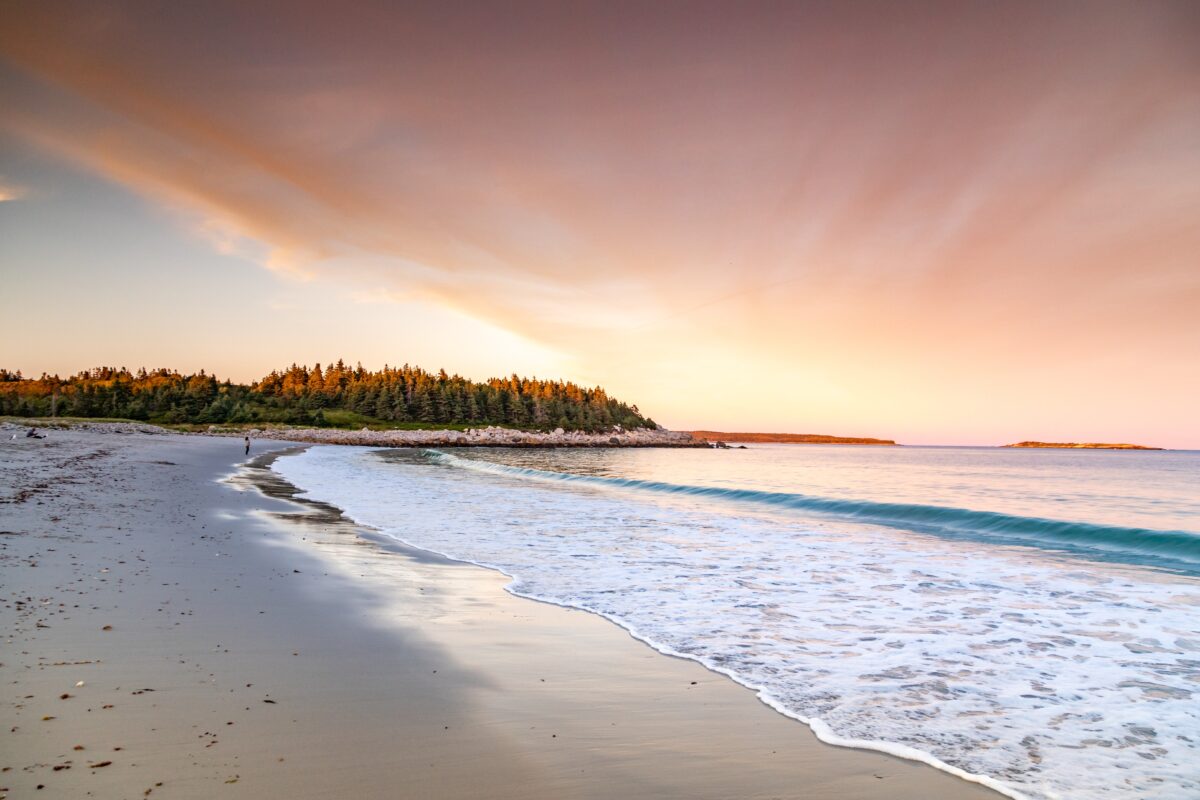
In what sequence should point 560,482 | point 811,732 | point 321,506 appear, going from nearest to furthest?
point 811,732, point 321,506, point 560,482

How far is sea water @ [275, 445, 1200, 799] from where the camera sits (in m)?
4.17

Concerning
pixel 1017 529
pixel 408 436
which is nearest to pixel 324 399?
pixel 408 436

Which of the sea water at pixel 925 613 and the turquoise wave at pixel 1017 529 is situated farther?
the turquoise wave at pixel 1017 529

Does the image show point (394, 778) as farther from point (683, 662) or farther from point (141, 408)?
point (141, 408)

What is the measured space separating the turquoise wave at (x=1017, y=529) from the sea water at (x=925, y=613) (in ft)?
0.33

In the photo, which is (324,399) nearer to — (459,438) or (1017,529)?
(459,438)

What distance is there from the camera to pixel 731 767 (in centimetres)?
357

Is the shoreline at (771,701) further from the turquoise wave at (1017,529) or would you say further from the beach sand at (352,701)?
the turquoise wave at (1017,529)

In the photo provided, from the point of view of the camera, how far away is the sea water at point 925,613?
4172 millimetres

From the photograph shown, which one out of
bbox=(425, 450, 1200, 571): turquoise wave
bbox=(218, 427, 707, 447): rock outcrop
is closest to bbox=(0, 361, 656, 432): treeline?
bbox=(218, 427, 707, 447): rock outcrop

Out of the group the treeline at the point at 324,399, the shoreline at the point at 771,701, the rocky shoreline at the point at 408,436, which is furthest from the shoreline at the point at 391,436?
the shoreline at the point at 771,701

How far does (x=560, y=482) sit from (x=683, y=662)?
27659mm

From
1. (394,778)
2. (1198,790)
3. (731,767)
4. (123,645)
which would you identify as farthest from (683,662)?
(123,645)

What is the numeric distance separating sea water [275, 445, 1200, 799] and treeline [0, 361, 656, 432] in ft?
338
